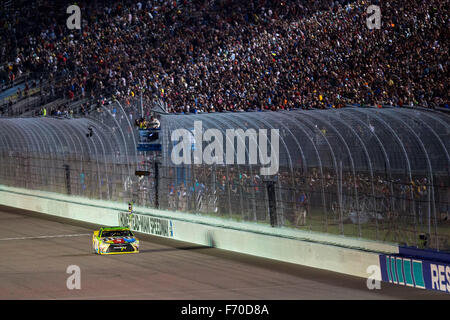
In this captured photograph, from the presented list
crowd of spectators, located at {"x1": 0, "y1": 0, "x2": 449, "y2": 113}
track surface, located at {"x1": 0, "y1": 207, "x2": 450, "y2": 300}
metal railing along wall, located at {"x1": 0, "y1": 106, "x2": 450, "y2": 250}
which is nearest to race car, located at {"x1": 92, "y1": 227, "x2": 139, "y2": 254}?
track surface, located at {"x1": 0, "y1": 207, "x2": 450, "y2": 300}

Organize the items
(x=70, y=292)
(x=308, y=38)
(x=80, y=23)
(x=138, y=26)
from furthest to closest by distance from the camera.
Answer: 1. (x=80, y=23)
2. (x=138, y=26)
3. (x=308, y=38)
4. (x=70, y=292)

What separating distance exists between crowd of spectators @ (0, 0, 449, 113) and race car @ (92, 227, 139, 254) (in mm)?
5861

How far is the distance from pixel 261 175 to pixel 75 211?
13333 millimetres

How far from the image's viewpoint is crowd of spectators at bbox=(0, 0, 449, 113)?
3136 cm

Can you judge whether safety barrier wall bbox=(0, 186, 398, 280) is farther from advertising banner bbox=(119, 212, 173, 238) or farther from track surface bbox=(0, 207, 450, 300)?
track surface bbox=(0, 207, 450, 300)

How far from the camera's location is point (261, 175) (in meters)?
21.8

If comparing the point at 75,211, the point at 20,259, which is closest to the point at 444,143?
the point at 20,259

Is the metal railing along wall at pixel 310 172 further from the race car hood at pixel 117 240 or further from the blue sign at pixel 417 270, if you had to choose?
the race car hood at pixel 117 240

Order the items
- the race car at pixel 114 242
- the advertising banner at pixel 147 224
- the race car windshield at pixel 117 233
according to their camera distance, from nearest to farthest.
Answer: the race car at pixel 114 242 < the race car windshield at pixel 117 233 < the advertising banner at pixel 147 224

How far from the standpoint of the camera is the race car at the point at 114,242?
2261cm

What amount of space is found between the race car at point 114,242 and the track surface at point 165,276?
0.33 meters

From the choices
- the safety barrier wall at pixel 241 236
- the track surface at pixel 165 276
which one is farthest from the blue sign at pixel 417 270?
the safety barrier wall at pixel 241 236
